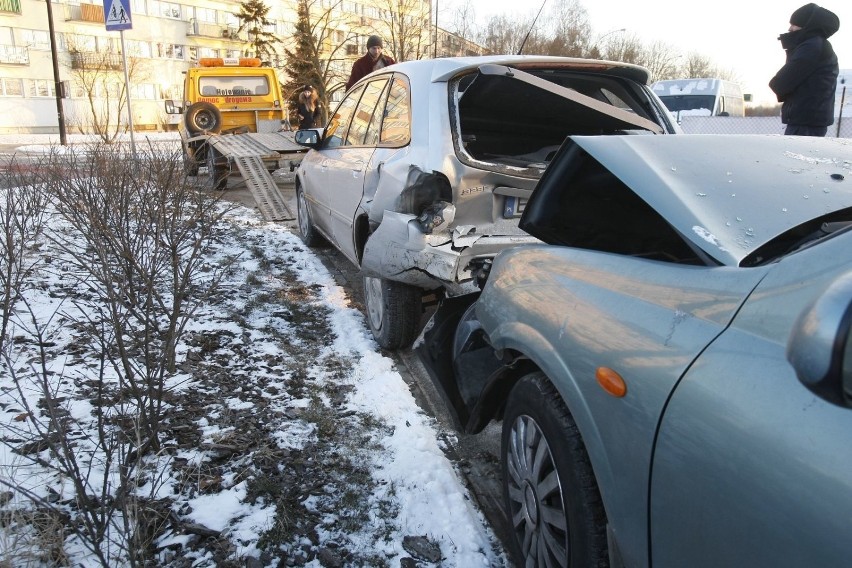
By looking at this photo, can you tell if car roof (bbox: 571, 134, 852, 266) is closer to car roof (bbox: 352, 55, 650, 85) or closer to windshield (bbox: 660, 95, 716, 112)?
car roof (bbox: 352, 55, 650, 85)

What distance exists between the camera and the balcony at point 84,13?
41250 millimetres

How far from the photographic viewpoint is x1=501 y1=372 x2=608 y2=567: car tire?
5.38 ft

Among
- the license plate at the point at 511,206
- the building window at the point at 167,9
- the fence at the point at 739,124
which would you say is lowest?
the license plate at the point at 511,206

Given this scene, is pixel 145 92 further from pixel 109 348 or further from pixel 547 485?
pixel 547 485

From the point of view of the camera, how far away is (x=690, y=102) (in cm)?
1956

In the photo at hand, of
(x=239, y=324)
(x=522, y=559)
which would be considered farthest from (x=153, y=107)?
(x=522, y=559)

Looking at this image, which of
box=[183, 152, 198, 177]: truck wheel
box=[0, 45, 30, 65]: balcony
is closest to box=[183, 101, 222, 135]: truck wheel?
box=[183, 152, 198, 177]: truck wheel

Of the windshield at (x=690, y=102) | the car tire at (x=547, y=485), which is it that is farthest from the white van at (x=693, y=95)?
the car tire at (x=547, y=485)

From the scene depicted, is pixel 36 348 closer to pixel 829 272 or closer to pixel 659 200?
pixel 659 200

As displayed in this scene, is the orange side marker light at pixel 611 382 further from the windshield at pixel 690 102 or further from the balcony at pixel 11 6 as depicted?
the balcony at pixel 11 6

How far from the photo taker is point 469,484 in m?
2.73

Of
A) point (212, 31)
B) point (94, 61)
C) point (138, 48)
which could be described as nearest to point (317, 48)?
point (94, 61)

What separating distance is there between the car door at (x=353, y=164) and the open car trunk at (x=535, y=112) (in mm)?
761

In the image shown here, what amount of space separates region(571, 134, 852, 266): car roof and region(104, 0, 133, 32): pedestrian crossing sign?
9.38 meters
